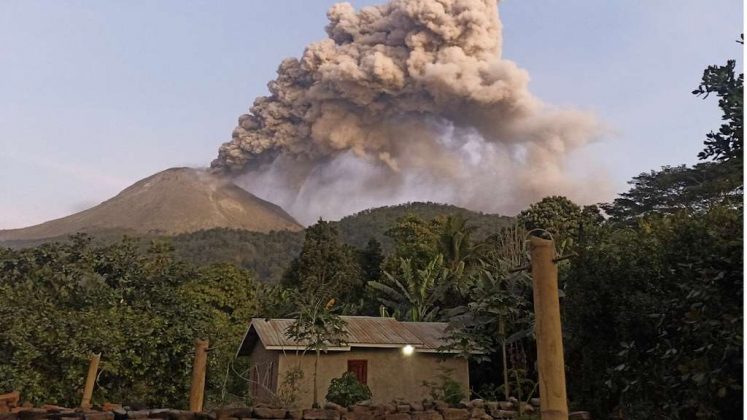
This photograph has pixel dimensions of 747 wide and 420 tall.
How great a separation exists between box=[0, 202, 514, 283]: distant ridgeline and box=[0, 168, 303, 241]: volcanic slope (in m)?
11.5

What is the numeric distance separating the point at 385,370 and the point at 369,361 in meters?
0.51

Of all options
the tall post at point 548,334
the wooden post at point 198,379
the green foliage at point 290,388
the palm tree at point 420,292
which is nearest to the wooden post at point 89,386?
the wooden post at point 198,379

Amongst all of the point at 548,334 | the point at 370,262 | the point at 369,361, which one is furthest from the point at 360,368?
the point at 370,262

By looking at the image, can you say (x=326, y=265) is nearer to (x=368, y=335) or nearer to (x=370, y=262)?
(x=370, y=262)

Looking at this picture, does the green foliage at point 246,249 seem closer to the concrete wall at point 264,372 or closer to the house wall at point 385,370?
the concrete wall at point 264,372

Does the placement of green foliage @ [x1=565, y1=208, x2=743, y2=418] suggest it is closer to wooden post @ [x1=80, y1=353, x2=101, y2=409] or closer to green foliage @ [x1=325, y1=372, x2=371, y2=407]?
green foliage @ [x1=325, y1=372, x2=371, y2=407]

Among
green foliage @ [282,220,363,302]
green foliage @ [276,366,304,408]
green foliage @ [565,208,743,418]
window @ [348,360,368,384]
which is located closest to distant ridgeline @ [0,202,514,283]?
green foliage @ [282,220,363,302]

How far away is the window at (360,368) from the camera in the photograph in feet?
49.9

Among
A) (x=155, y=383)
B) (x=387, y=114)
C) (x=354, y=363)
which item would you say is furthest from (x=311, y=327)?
(x=387, y=114)

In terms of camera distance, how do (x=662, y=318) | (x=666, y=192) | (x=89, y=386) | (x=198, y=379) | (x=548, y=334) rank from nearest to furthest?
(x=548, y=334) < (x=662, y=318) < (x=198, y=379) < (x=89, y=386) < (x=666, y=192)

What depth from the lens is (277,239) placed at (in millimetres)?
72625

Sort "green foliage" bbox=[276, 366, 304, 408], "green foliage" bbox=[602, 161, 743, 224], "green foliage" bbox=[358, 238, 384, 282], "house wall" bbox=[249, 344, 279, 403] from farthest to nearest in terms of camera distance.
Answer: "green foliage" bbox=[358, 238, 384, 282] < "green foliage" bbox=[602, 161, 743, 224] < "house wall" bbox=[249, 344, 279, 403] < "green foliage" bbox=[276, 366, 304, 408]

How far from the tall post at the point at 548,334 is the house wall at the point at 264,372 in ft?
34.8

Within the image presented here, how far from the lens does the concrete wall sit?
1487 centimetres
